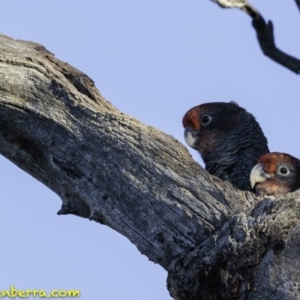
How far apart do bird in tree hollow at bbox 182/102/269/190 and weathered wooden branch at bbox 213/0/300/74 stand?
12.0 ft

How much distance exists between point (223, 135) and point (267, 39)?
4.51 metres

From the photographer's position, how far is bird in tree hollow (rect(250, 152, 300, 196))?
7578mm

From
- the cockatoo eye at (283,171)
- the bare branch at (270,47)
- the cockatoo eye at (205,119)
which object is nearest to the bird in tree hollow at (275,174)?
the cockatoo eye at (283,171)

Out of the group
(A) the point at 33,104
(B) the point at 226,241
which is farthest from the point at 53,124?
(B) the point at 226,241

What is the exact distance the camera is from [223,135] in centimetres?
919

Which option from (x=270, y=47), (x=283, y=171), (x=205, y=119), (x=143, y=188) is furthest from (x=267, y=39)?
(x=205, y=119)

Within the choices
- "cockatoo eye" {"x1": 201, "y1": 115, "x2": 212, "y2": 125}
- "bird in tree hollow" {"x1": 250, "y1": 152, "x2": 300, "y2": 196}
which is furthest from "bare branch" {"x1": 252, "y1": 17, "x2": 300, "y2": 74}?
"cockatoo eye" {"x1": 201, "y1": 115, "x2": 212, "y2": 125}

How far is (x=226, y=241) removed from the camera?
566 centimetres

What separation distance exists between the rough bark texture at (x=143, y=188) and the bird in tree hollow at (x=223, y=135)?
207 centimetres

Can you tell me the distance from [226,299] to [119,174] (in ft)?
4.39

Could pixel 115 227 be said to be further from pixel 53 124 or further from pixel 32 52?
pixel 32 52

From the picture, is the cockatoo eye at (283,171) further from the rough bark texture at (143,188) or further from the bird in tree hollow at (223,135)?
the rough bark texture at (143,188)

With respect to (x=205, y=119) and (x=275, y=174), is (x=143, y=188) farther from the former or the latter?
(x=205, y=119)

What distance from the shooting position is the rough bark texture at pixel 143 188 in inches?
219
